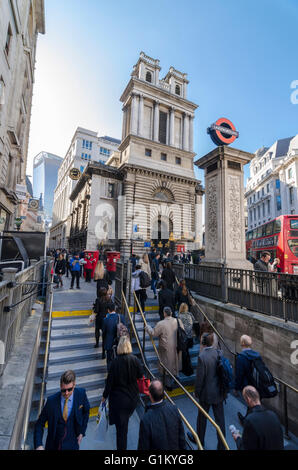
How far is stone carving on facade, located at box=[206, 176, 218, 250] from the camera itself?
9.97 metres

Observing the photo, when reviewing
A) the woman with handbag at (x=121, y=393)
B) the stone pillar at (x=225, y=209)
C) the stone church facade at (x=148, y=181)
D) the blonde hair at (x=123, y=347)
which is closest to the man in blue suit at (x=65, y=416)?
the woman with handbag at (x=121, y=393)

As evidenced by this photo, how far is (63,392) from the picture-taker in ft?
9.21

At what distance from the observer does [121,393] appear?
11.7ft

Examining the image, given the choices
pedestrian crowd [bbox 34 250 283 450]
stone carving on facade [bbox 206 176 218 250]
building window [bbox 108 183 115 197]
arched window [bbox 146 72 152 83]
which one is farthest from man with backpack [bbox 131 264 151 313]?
arched window [bbox 146 72 152 83]

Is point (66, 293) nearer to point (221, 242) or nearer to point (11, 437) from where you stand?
point (221, 242)

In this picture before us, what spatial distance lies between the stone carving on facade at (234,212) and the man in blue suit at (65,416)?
8.26 metres

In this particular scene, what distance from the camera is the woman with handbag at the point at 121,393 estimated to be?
3531 millimetres

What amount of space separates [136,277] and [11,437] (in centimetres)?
566

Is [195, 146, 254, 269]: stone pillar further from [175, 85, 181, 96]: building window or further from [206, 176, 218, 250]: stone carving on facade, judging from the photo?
[175, 85, 181, 96]: building window

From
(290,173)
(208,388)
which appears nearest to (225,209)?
(208,388)

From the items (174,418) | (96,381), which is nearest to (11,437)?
(174,418)

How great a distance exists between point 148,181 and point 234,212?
23643mm

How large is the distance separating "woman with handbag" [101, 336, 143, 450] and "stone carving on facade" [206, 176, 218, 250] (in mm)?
7248

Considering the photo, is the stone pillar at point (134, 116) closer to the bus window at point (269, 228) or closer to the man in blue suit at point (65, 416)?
the bus window at point (269, 228)
